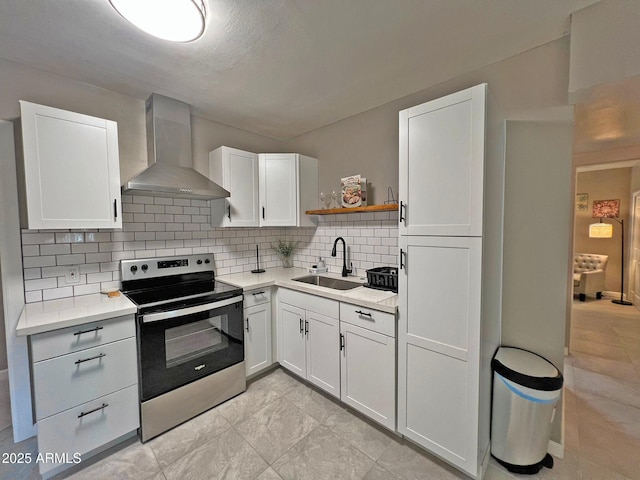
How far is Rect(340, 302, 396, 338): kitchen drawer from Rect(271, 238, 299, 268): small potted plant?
1.46 metres

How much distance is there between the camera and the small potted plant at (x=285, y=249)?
11.1 ft

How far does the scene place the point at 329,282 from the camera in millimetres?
2793

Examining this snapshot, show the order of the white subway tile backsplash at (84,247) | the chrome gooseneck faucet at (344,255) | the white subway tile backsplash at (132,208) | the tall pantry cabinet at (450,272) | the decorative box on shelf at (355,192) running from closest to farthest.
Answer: the tall pantry cabinet at (450,272) < the white subway tile backsplash at (84,247) < the white subway tile backsplash at (132,208) < the decorative box on shelf at (355,192) < the chrome gooseneck faucet at (344,255)

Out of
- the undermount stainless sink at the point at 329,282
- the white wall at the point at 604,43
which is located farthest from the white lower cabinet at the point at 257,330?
the white wall at the point at 604,43

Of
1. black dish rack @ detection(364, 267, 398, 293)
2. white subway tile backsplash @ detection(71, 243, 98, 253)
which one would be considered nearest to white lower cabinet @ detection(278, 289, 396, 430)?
black dish rack @ detection(364, 267, 398, 293)

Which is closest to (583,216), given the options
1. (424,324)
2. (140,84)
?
(424,324)

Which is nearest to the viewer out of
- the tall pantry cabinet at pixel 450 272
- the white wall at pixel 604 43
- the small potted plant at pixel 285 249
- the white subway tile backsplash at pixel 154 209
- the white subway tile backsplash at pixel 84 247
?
the white wall at pixel 604 43

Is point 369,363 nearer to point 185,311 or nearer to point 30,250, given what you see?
point 185,311

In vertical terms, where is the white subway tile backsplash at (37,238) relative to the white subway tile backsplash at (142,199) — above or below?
below

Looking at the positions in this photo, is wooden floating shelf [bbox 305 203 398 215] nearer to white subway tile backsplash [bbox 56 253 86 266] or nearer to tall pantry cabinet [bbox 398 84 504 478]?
tall pantry cabinet [bbox 398 84 504 478]

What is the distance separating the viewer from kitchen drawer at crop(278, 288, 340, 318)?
2135mm

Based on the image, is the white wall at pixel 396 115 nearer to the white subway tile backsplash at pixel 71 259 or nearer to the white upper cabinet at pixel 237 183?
the white upper cabinet at pixel 237 183

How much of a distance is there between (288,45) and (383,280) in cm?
176

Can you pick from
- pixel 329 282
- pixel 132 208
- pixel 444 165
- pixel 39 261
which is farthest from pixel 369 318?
pixel 39 261
